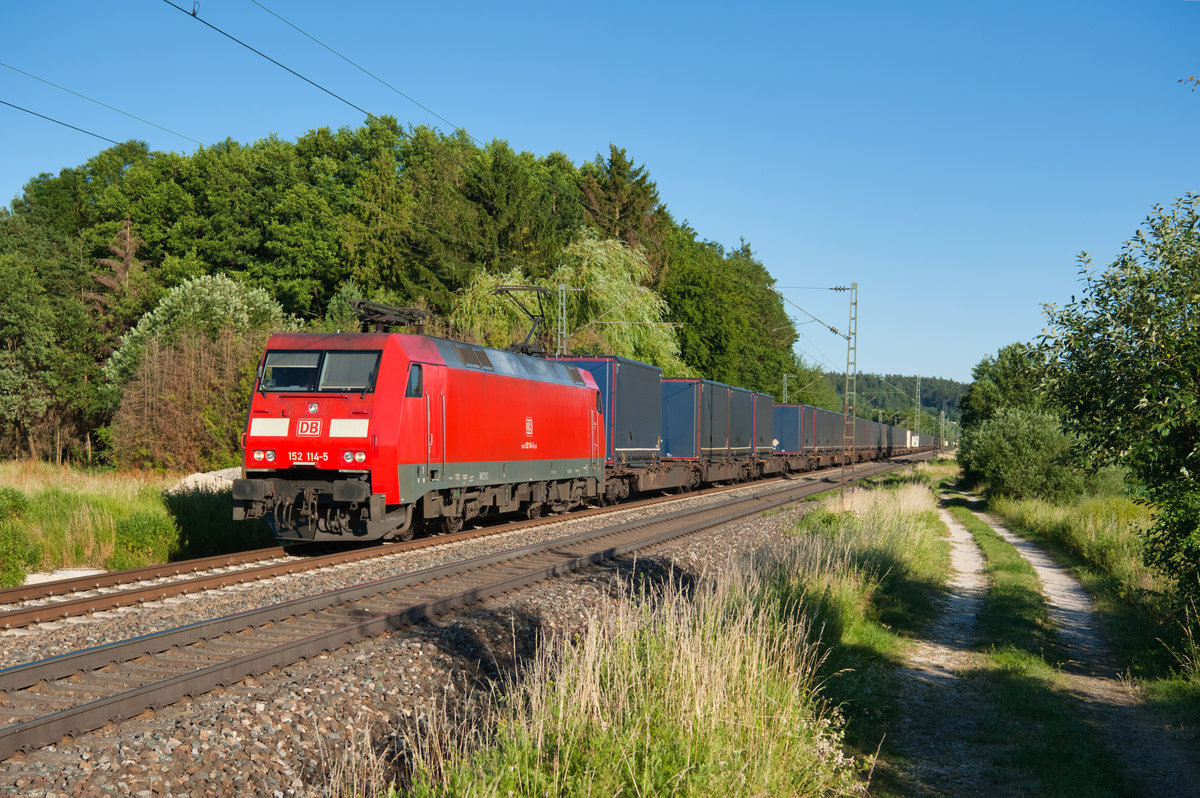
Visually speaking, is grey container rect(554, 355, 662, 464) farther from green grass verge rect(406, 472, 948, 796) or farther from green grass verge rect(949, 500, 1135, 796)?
green grass verge rect(406, 472, 948, 796)

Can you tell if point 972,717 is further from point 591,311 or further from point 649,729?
point 591,311

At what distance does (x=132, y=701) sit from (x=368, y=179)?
196ft

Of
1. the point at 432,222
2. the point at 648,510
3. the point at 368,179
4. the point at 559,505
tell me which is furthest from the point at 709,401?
the point at 368,179

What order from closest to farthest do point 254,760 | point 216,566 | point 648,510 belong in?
point 254,760, point 216,566, point 648,510

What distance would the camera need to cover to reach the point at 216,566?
12.8m

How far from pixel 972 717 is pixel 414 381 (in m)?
9.49

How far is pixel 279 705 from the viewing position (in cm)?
647

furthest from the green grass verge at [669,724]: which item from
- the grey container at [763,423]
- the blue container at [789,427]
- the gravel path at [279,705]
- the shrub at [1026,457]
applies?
the blue container at [789,427]

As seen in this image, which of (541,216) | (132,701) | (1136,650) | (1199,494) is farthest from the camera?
(541,216)

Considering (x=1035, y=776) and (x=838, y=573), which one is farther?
(x=838, y=573)

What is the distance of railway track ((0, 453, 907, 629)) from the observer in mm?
9376

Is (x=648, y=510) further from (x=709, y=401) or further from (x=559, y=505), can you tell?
(x=709, y=401)

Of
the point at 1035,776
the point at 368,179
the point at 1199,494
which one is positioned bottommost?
the point at 1035,776

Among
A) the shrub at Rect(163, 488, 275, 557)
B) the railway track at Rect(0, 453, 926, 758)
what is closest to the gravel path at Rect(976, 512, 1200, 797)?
the railway track at Rect(0, 453, 926, 758)
